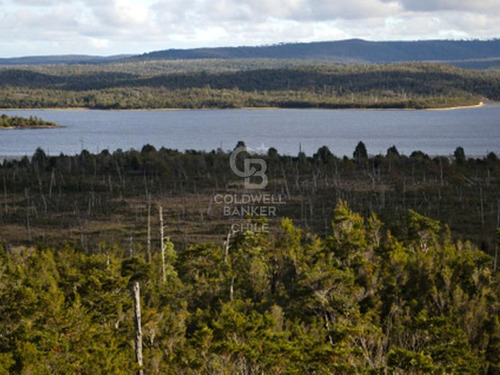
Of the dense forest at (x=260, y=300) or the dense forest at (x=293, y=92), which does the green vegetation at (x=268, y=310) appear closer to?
the dense forest at (x=260, y=300)

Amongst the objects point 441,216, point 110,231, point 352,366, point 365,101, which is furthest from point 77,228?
point 365,101

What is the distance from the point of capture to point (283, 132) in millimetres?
111000

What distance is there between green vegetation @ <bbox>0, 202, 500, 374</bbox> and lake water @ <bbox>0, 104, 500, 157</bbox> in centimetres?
5835

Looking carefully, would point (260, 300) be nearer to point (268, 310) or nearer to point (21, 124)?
point (268, 310)

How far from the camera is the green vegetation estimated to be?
1359cm

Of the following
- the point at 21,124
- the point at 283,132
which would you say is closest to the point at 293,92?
the point at 283,132

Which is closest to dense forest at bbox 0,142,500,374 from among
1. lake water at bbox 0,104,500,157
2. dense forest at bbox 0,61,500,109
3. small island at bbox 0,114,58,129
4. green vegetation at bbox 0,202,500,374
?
green vegetation at bbox 0,202,500,374

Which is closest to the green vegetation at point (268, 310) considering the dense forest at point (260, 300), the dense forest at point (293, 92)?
the dense forest at point (260, 300)

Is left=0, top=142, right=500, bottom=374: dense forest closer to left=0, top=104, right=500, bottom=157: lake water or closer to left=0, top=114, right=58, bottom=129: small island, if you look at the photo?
left=0, top=104, right=500, bottom=157: lake water

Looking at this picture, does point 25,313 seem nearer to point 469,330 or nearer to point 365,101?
point 469,330

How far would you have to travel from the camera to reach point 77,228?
38844 millimetres

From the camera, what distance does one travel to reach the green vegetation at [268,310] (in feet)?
44.6

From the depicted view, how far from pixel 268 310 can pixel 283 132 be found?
9283cm

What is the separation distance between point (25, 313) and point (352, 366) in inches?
271
